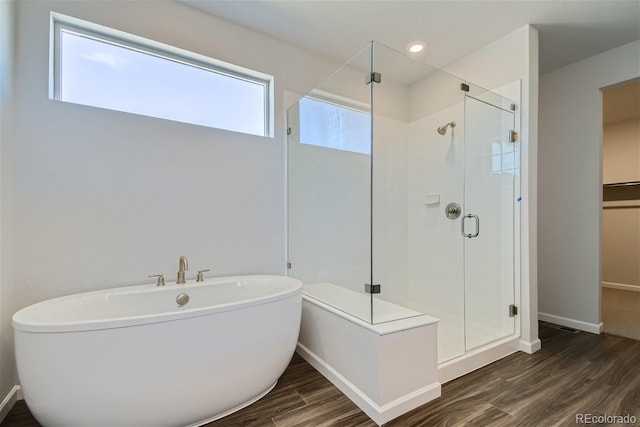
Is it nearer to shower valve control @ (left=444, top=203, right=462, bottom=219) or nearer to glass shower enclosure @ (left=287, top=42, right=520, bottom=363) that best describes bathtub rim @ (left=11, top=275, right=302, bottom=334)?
glass shower enclosure @ (left=287, top=42, right=520, bottom=363)

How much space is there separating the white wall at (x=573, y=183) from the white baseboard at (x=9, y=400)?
4.41 meters

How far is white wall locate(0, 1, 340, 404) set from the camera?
5.50ft

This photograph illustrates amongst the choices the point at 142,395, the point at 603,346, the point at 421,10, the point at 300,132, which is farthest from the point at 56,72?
the point at 603,346

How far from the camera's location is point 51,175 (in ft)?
5.69

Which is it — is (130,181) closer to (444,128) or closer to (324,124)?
(324,124)

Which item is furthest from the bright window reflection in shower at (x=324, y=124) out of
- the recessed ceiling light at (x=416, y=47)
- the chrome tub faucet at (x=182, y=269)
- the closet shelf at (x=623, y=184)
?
the closet shelf at (x=623, y=184)

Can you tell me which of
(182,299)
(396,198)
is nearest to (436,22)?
(396,198)

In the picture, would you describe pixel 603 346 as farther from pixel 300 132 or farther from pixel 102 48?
pixel 102 48

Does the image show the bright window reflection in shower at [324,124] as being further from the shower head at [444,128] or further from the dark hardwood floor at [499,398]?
the dark hardwood floor at [499,398]

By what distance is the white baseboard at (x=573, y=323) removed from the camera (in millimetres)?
2664

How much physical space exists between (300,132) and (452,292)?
2.13 m

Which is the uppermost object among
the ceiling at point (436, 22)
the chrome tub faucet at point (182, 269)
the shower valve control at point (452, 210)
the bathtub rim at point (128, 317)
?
the ceiling at point (436, 22)

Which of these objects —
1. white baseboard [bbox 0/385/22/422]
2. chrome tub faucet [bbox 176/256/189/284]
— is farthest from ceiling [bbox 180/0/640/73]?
white baseboard [bbox 0/385/22/422]

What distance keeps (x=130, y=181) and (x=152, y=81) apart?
827 millimetres
